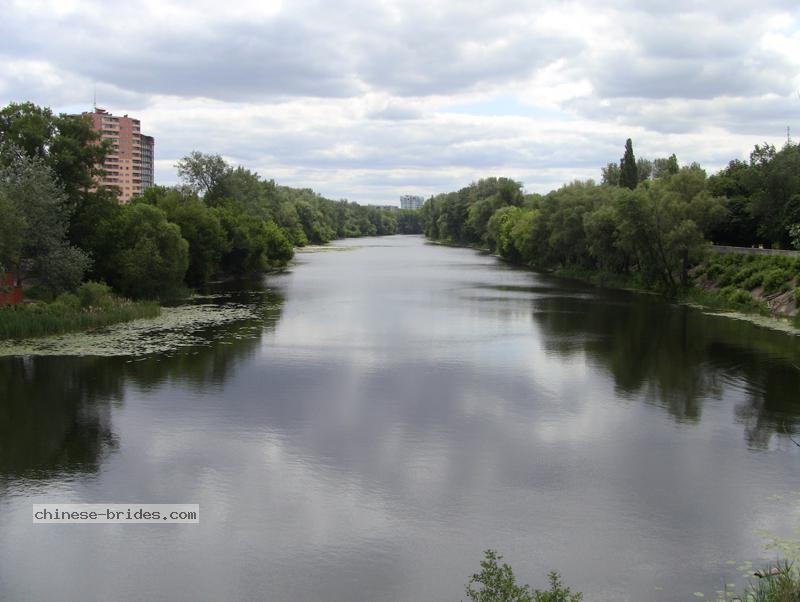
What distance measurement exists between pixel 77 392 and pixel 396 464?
477 inches

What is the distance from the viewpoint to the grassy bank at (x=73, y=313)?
31498mm

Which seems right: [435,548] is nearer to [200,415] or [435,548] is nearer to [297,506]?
[297,506]

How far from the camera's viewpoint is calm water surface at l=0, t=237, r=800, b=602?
1243cm

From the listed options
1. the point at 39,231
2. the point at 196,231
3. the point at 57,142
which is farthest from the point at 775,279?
the point at 57,142

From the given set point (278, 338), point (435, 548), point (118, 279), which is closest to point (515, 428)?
point (435, 548)

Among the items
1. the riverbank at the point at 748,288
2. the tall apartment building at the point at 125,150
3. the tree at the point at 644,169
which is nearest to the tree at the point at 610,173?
the tree at the point at 644,169

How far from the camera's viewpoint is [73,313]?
34.0m

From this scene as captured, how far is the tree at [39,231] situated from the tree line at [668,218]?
34963mm

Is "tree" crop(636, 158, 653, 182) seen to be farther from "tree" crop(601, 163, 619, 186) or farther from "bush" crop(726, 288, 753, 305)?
"bush" crop(726, 288, 753, 305)

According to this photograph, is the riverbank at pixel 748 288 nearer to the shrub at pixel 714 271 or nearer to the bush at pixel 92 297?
the shrub at pixel 714 271

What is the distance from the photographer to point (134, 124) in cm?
19075

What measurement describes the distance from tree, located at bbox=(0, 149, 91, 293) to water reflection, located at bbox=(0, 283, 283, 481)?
8.10 m

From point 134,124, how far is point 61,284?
169 metres

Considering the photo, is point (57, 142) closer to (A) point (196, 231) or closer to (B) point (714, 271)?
(A) point (196, 231)
